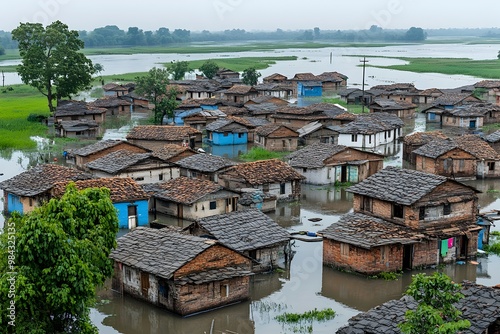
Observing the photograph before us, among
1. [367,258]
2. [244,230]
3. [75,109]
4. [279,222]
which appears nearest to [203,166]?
[279,222]

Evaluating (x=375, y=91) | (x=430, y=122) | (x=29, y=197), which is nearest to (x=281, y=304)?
(x=29, y=197)

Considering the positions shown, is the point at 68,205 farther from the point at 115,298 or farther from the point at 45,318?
the point at 115,298

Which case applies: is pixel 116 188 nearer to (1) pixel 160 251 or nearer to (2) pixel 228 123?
(1) pixel 160 251

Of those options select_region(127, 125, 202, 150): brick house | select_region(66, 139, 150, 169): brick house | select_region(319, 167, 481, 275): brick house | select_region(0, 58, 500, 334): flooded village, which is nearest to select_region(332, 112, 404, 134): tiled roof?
select_region(0, 58, 500, 334): flooded village

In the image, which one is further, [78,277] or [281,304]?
[281,304]

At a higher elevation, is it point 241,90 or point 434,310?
point 434,310

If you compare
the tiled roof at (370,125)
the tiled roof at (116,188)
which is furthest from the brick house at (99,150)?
the tiled roof at (370,125)

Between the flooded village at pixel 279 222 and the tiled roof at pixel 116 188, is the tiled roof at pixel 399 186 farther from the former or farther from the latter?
the tiled roof at pixel 116 188
